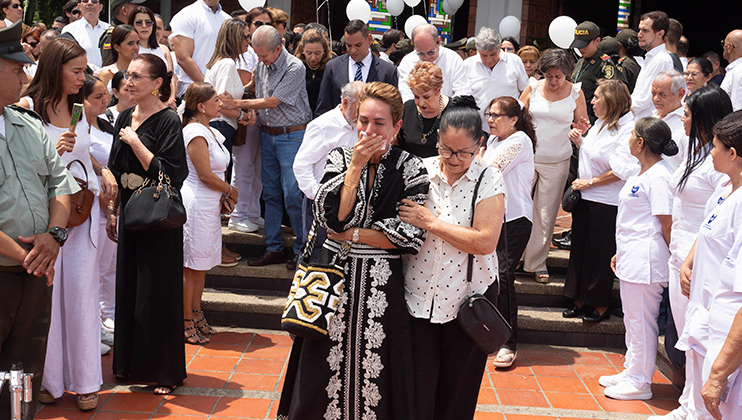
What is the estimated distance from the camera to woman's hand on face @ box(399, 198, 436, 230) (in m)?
3.08

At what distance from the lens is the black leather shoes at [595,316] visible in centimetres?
578

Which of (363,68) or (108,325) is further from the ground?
(363,68)

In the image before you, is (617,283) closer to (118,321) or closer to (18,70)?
(118,321)

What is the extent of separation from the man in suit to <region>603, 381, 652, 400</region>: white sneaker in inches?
134

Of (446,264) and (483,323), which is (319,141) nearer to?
(446,264)

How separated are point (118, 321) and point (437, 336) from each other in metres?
2.37

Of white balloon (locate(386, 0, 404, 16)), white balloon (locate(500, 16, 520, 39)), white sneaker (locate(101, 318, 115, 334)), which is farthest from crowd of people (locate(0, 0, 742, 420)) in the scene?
white balloon (locate(386, 0, 404, 16))

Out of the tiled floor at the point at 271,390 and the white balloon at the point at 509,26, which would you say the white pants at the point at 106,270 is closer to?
the tiled floor at the point at 271,390

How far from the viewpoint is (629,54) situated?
28.0 feet

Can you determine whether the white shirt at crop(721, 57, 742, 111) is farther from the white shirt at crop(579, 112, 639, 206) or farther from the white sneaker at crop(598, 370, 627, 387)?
the white sneaker at crop(598, 370, 627, 387)

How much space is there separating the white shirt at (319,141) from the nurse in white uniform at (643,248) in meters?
1.98

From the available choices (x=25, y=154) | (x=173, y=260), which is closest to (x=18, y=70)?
(x=25, y=154)

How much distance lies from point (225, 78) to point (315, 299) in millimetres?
3758

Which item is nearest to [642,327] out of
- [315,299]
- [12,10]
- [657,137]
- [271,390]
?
[657,137]
